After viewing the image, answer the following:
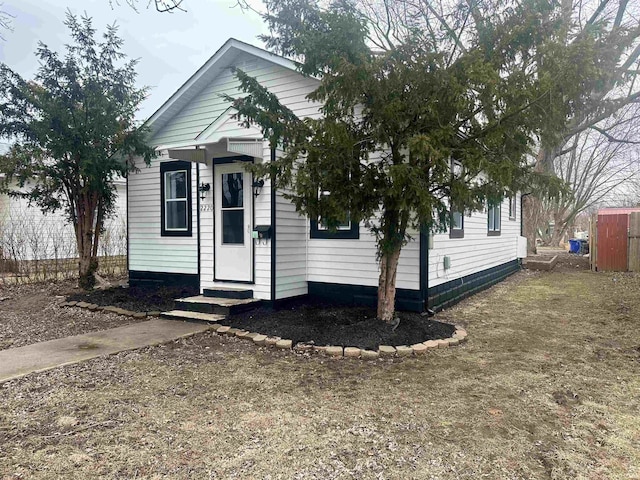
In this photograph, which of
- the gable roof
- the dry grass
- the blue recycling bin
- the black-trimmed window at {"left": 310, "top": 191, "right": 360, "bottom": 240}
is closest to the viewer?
the dry grass

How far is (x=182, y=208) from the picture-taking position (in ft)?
28.9

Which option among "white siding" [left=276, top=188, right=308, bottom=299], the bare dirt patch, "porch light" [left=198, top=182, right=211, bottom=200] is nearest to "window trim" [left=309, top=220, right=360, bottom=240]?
"white siding" [left=276, top=188, right=308, bottom=299]

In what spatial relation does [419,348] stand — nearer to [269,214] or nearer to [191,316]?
[269,214]

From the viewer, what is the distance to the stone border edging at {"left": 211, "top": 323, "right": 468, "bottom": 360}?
4594 mm

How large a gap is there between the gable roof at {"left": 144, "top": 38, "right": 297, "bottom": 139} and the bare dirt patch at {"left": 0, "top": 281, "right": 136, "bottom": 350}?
398 cm

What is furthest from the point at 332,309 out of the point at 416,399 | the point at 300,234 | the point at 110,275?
the point at 110,275

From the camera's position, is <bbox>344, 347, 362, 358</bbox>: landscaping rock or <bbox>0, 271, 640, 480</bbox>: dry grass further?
<bbox>344, 347, 362, 358</bbox>: landscaping rock

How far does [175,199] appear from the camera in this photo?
8.82 meters

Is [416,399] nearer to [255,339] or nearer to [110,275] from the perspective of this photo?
[255,339]

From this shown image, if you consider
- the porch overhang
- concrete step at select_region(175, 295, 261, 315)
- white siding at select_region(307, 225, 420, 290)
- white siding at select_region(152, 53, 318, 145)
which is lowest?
concrete step at select_region(175, 295, 261, 315)

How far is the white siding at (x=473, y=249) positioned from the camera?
266 inches

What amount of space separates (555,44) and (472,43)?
36.9 inches

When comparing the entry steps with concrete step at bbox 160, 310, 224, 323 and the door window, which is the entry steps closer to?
concrete step at bbox 160, 310, 224, 323

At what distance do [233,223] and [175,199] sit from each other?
2533 millimetres
